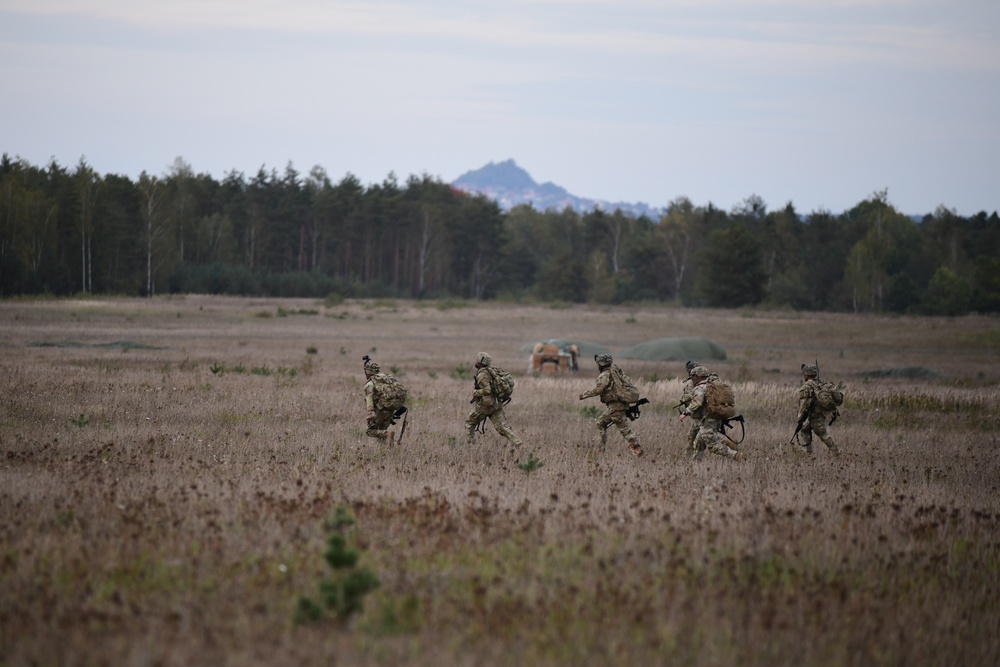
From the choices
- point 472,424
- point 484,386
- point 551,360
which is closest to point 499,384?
point 484,386

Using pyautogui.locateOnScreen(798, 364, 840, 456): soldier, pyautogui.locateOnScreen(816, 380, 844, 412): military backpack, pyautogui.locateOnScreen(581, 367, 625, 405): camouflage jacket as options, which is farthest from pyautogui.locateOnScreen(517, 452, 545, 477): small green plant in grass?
pyautogui.locateOnScreen(816, 380, 844, 412): military backpack

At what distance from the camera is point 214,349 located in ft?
123

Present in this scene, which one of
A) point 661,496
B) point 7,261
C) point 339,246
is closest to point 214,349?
point 661,496

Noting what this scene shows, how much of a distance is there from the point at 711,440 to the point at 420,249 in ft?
336

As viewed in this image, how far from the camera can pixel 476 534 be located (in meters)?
9.73

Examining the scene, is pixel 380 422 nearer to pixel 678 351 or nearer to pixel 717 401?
pixel 717 401

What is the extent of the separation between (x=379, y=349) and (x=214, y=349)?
24.6 feet

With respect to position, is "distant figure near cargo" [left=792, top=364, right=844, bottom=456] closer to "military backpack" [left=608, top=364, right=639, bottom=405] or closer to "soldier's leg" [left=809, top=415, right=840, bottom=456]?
"soldier's leg" [left=809, top=415, right=840, bottom=456]

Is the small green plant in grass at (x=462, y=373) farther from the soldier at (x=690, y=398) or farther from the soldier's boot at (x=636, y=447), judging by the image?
the soldier at (x=690, y=398)

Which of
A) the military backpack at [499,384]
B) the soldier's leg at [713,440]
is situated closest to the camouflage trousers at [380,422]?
the military backpack at [499,384]

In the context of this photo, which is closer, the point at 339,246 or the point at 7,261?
the point at 7,261

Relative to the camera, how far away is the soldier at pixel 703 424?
15.5m

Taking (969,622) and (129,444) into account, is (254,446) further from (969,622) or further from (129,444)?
(969,622)

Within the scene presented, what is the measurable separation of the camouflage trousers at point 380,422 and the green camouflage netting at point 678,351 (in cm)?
2546
